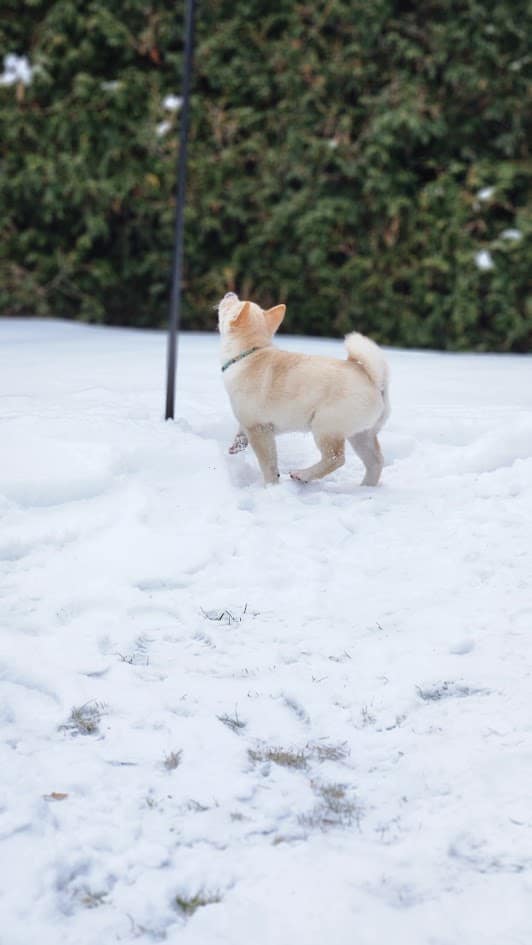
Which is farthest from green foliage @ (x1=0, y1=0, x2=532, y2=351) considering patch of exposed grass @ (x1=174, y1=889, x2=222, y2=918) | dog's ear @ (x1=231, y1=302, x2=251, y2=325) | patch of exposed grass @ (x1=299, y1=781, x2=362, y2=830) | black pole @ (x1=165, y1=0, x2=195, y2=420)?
patch of exposed grass @ (x1=174, y1=889, x2=222, y2=918)

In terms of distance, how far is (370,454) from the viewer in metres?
4.32

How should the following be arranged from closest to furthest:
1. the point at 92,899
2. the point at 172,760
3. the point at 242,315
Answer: the point at 92,899 → the point at 172,760 → the point at 242,315

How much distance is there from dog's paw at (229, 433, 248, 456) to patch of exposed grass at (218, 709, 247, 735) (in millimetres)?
2189

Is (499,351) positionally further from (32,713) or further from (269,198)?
(32,713)

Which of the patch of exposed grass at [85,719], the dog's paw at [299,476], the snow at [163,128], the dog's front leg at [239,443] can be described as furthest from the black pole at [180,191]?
the snow at [163,128]

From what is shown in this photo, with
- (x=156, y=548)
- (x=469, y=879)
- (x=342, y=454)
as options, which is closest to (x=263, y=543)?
(x=156, y=548)

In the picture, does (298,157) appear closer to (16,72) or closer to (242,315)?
(16,72)

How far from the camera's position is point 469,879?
71.7 inches

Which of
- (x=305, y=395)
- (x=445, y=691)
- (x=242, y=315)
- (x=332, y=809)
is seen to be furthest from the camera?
(x=242, y=315)

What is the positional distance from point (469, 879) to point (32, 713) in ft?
3.99

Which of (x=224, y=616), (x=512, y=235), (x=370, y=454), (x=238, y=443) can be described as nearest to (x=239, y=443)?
(x=238, y=443)

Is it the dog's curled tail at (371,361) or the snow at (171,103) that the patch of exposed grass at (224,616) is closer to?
the dog's curled tail at (371,361)

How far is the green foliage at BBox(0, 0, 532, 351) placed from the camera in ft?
26.5

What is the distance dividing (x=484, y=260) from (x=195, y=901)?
711 centimetres
